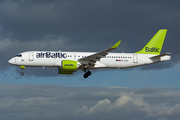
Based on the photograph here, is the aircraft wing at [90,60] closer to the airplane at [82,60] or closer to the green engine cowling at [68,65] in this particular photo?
the airplane at [82,60]

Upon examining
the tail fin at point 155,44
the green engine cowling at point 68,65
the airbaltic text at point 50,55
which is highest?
the tail fin at point 155,44

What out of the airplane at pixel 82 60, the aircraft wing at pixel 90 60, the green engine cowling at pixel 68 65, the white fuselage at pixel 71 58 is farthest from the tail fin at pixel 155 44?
the green engine cowling at pixel 68 65

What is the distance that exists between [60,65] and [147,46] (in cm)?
1862

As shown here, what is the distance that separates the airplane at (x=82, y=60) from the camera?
168 ft

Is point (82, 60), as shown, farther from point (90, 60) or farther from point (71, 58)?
point (71, 58)

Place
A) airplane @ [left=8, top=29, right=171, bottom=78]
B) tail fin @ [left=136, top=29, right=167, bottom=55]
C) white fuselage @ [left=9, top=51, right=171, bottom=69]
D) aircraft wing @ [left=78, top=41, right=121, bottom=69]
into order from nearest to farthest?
aircraft wing @ [left=78, top=41, right=121, bottom=69]
airplane @ [left=8, top=29, right=171, bottom=78]
white fuselage @ [left=9, top=51, right=171, bottom=69]
tail fin @ [left=136, top=29, right=167, bottom=55]

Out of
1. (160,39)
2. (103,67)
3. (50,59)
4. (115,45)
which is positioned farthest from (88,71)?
(160,39)

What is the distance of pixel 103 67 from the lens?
177ft

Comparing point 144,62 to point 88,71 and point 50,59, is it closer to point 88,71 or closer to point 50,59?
point 88,71

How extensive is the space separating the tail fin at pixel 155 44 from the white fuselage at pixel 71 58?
2834 mm

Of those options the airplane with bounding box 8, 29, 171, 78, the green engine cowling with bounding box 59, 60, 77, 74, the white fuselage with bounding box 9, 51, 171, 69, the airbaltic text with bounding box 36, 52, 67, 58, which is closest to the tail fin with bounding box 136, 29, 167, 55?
the airplane with bounding box 8, 29, 171, 78

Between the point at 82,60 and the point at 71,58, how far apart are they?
7.57 ft

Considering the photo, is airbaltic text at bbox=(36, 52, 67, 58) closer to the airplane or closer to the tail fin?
the airplane

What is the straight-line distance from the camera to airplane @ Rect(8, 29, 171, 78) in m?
51.1
